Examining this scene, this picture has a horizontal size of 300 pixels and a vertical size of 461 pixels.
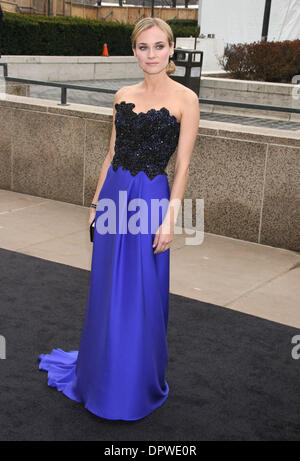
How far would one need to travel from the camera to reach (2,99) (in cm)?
938

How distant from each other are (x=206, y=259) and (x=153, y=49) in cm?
387

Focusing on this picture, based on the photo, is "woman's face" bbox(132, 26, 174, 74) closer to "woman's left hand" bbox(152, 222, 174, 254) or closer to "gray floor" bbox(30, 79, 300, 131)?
"woman's left hand" bbox(152, 222, 174, 254)

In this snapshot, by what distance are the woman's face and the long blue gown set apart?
272 mm

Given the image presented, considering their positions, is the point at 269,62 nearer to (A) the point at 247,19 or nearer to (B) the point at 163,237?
(B) the point at 163,237

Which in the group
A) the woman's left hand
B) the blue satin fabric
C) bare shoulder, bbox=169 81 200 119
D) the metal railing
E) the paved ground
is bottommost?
the paved ground

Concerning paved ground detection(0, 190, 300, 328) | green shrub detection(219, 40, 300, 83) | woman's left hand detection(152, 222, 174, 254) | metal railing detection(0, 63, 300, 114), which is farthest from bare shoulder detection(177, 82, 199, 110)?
green shrub detection(219, 40, 300, 83)

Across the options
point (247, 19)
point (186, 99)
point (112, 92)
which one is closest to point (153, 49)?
point (186, 99)

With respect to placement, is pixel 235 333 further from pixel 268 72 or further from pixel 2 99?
pixel 268 72

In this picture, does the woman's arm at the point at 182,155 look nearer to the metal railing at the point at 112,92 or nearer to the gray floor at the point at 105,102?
the metal railing at the point at 112,92

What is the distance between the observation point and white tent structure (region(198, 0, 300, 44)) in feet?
102

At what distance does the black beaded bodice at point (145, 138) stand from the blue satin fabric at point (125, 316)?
6 cm

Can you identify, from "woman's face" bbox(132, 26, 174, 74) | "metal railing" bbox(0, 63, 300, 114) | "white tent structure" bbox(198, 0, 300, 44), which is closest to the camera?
"woman's face" bbox(132, 26, 174, 74)

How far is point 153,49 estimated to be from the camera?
359cm

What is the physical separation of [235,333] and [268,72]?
13.0 metres
